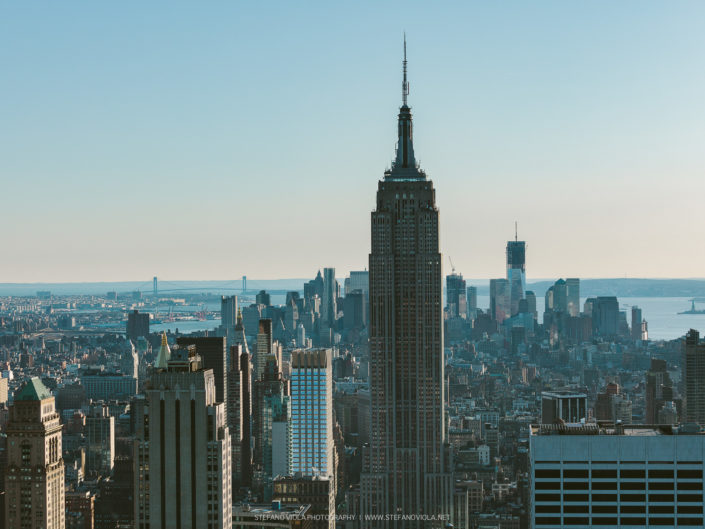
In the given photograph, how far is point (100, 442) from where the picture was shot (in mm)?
75938

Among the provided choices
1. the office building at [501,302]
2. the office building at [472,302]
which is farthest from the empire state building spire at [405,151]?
the office building at [501,302]

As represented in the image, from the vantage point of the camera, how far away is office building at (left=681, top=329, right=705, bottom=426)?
73.8 meters

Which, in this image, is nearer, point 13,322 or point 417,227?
point 417,227

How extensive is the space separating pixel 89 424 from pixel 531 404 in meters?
41.6

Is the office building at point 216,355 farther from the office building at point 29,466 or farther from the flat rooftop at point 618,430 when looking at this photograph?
the flat rooftop at point 618,430

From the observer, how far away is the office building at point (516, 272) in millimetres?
115550

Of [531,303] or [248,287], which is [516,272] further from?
[248,287]

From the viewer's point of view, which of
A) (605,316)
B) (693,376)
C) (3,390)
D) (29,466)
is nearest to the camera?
(29,466)

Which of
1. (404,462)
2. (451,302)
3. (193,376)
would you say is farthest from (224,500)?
(451,302)

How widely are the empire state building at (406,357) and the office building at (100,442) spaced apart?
56.9 ft

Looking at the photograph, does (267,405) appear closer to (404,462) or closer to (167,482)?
(404,462)

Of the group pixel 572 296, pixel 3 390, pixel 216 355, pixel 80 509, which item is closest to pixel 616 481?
pixel 80 509

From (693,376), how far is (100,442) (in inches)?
1722

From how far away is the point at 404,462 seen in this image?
64.0m
